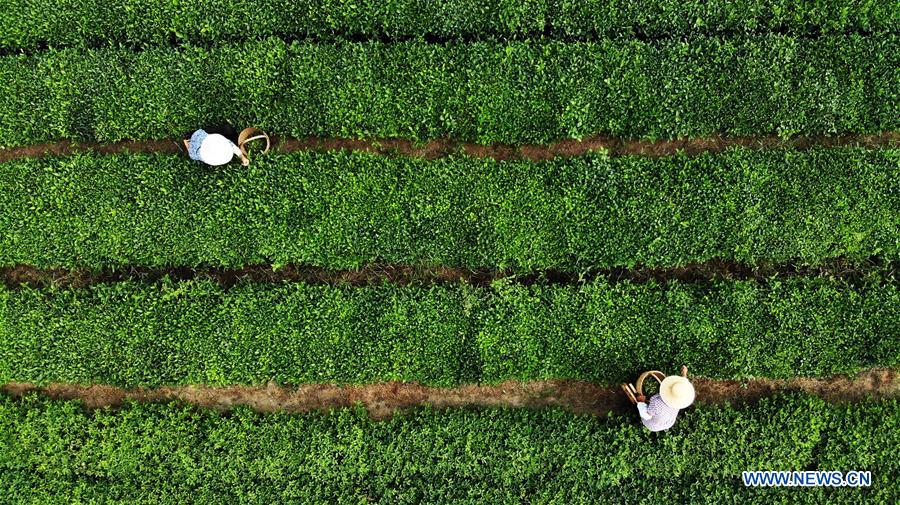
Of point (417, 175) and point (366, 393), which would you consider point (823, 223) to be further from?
point (366, 393)

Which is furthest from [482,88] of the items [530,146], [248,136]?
[248,136]

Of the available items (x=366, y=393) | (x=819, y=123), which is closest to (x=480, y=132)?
(x=366, y=393)

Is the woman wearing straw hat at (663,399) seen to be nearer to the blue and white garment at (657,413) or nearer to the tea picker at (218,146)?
the blue and white garment at (657,413)

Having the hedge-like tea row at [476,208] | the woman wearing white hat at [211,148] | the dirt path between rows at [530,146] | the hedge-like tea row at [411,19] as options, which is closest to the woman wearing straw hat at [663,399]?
the hedge-like tea row at [476,208]

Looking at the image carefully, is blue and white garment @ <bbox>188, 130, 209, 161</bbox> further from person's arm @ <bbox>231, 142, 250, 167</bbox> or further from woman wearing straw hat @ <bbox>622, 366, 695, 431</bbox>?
woman wearing straw hat @ <bbox>622, 366, 695, 431</bbox>

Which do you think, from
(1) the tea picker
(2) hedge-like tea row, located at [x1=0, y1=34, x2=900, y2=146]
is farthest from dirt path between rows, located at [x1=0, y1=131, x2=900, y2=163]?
(1) the tea picker

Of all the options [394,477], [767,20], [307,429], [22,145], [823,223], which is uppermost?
[22,145]
